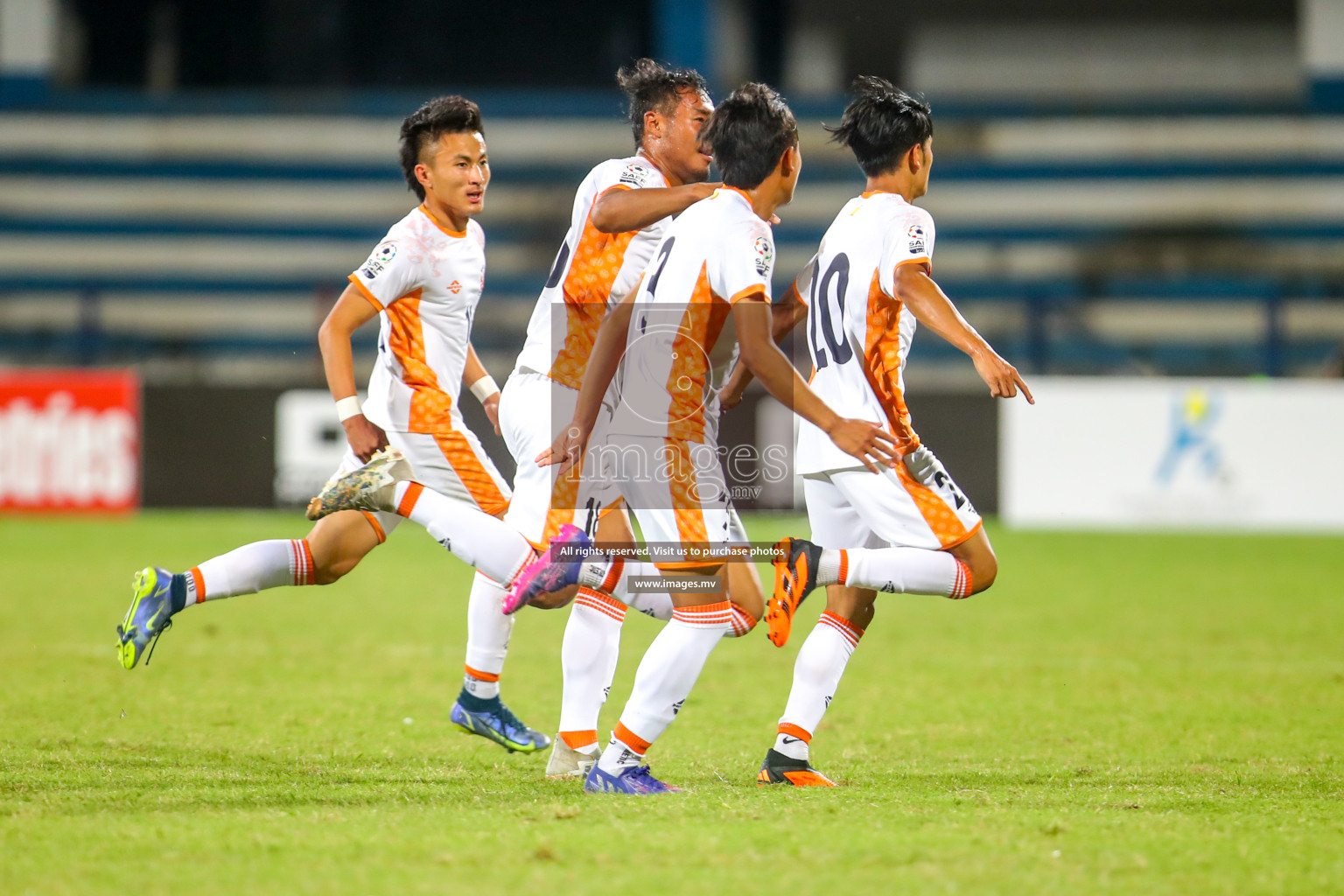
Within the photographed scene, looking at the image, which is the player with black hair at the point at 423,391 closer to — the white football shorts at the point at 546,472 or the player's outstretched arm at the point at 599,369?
the white football shorts at the point at 546,472

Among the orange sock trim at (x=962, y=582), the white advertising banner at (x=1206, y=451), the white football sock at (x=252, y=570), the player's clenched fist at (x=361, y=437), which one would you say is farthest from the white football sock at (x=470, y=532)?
the white advertising banner at (x=1206, y=451)

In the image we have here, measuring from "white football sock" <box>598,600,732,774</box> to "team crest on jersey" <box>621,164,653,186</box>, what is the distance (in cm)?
119

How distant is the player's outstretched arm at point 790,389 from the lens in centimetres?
361

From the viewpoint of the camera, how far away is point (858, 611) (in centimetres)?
405

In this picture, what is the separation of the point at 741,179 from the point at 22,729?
278cm

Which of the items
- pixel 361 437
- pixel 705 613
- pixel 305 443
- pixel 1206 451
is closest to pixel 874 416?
pixel 705 613

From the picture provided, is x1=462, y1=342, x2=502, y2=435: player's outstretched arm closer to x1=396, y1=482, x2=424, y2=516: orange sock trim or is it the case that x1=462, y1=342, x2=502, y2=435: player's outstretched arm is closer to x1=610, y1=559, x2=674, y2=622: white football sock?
x1=396, y1=482, x2=424, y2=516: orange sock trim

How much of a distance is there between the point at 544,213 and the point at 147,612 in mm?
15162

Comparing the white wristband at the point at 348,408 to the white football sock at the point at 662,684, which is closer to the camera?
the white football sock at the point at 662,684

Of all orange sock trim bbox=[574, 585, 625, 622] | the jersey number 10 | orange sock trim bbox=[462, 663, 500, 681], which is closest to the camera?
the jersey number 10

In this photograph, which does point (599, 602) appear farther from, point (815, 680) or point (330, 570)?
point (330, 570)

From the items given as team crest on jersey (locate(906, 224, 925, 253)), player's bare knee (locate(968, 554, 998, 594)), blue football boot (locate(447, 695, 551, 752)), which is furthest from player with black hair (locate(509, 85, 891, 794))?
blue football boot (locate(447, 695, 551, 752))

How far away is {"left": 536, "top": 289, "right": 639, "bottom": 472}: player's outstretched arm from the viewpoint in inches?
152

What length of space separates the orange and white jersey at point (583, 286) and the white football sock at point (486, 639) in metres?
0.80
